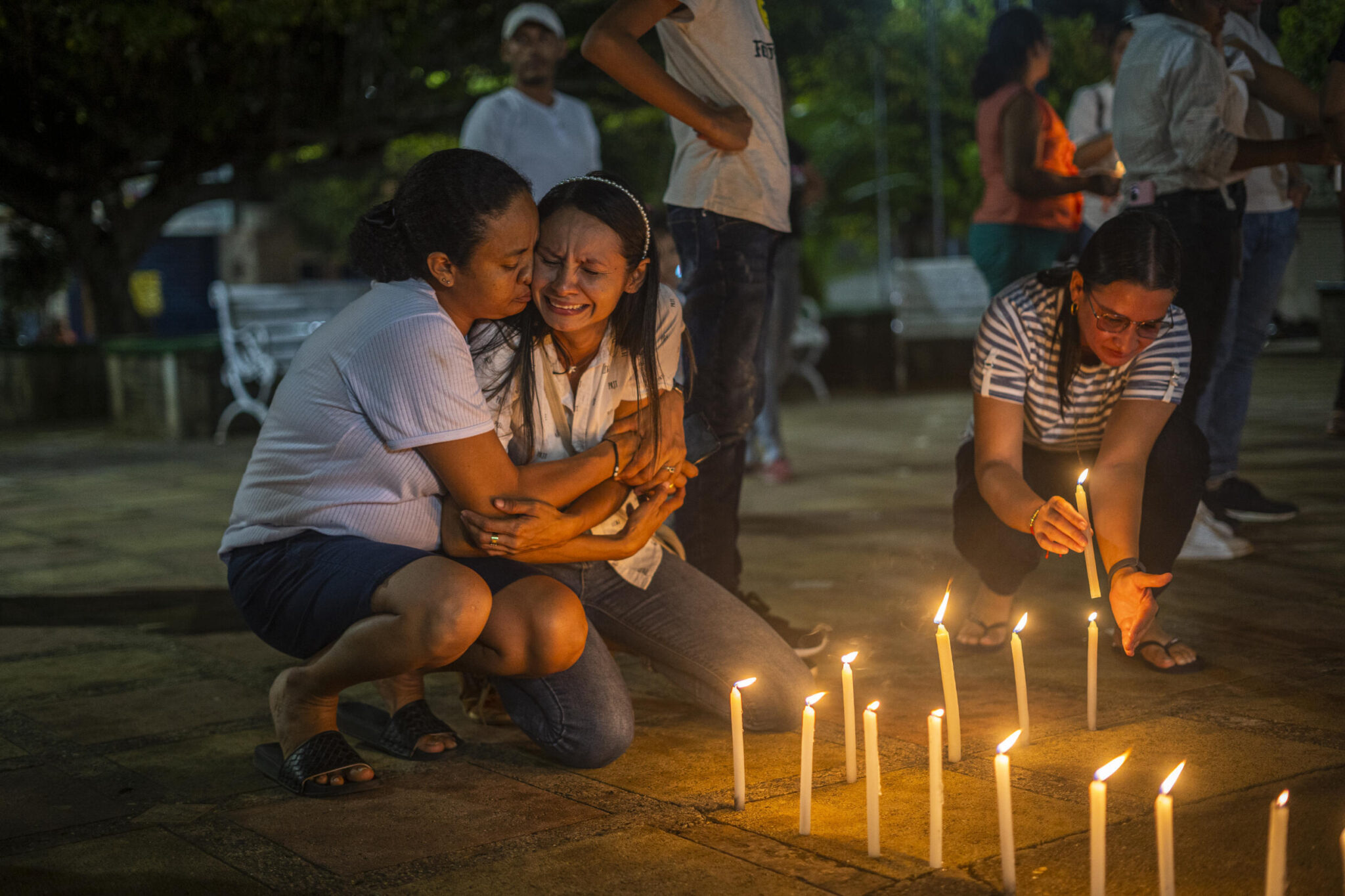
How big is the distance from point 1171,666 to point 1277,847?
1906 mm

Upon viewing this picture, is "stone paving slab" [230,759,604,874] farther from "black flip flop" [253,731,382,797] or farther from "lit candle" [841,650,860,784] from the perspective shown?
"lit candle" [841,650,860,784]

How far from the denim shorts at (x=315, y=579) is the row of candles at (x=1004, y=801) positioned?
78cm

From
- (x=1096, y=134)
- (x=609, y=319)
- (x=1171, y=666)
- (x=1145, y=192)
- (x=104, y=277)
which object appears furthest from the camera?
(x=104, y=277)

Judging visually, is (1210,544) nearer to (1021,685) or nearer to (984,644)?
(984,644)

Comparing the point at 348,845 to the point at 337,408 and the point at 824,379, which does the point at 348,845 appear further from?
the point at 824,379

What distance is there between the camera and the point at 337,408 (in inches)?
112

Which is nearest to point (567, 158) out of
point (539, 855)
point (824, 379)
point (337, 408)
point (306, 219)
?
point (337, 408)

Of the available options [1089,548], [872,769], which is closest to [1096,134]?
[1089,548]

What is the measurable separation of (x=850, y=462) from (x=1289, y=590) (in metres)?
3.64

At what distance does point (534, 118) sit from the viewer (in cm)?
567

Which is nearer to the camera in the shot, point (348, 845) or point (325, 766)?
point (348, 845)

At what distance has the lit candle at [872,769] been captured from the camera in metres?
2.17

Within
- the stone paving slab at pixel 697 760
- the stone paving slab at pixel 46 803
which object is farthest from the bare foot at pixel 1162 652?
the stone paving slab at pixel 46 803

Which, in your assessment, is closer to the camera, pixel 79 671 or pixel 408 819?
pixel 408 819
